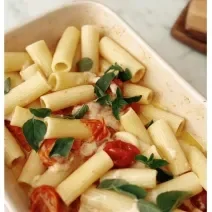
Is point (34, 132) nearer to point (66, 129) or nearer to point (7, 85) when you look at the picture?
point (66, 129)

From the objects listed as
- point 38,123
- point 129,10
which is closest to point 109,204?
point 38,123

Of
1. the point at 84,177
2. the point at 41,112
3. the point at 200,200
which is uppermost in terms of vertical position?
the point at 41,112

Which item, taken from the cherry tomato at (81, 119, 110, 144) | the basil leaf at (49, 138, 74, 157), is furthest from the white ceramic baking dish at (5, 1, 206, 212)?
the cherry tomato at (81, 119, 110, 144)

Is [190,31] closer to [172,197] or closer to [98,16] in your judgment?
[98,16]

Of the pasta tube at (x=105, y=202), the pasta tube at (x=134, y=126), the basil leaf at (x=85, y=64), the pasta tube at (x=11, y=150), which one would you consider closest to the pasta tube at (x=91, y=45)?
the basil leaf at (x=85, y=64)

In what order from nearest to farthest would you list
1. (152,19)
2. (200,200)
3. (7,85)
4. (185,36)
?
(200,200), (7,85), (185,36), (152,19)

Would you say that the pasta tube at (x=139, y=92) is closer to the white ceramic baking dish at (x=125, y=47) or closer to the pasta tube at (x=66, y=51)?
the white ceramic baking dish at (x=125, y=47)

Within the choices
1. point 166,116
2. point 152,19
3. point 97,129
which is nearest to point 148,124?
point 166,116
